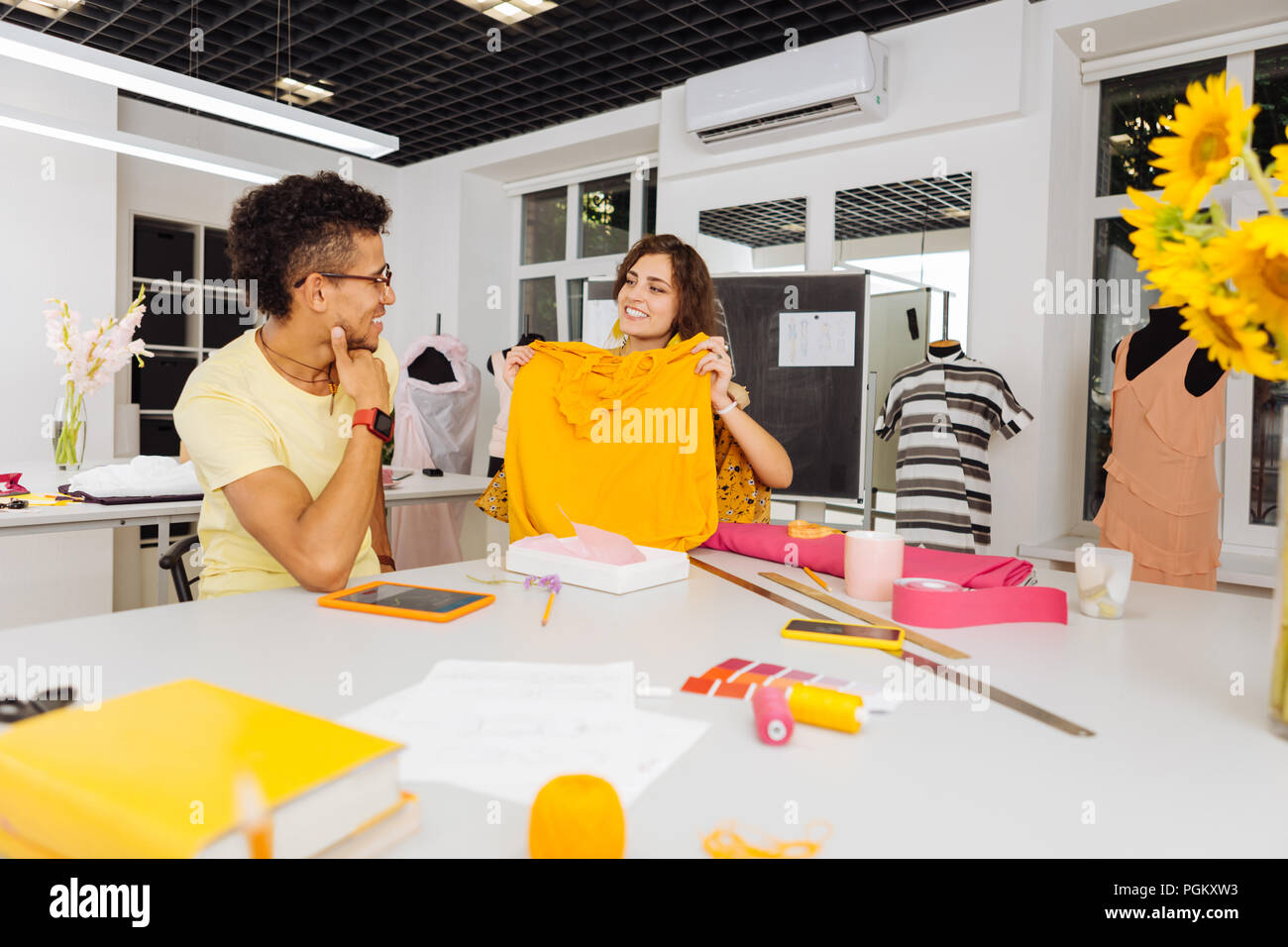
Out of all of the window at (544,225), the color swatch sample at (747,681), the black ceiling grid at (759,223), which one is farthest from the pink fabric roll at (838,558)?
the window at (544,225)

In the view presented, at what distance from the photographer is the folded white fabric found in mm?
2902

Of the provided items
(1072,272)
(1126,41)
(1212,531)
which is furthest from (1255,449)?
(1126,41)

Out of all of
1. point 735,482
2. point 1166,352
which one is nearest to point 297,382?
point 735,482

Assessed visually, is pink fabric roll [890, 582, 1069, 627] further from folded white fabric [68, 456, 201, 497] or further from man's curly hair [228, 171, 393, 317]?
folded white fabric [68, 456, 201, 497]

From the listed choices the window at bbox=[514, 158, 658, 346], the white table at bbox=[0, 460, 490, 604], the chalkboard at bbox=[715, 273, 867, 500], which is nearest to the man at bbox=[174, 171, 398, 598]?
the white table at bbox=[0, 460, 490, 604]

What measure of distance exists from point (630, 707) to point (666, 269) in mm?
1642

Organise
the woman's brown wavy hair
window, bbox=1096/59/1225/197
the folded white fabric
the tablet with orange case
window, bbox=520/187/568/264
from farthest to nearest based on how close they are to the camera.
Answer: window, bbox=520/187/568/264 → window, bbox=1096/59/1225/197 → the folded white fabric → the woman's brown wavy hair → the tablet with orange case

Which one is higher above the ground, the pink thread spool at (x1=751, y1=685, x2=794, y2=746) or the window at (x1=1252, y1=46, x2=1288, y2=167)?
the window at (x1=1252, y1=46, x2=1288, y2=167)

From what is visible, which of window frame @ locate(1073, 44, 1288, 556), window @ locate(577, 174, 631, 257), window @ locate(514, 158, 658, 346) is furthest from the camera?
window @ locate(577, 174, 631, 257)

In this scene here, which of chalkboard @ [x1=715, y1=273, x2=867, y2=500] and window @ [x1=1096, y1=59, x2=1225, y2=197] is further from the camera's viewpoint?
chalkboard @ [x1=715, y1=273, x2=867, y2=500]

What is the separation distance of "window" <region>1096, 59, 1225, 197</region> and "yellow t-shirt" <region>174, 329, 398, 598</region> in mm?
3791

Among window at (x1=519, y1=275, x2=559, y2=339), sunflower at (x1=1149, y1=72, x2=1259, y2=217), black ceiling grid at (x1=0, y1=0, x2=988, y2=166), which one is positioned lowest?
sunflower at (x1=1149, y1=72, x2=1259, y2=217)

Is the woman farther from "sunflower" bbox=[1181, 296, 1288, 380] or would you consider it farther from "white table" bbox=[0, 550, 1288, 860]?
"sunflower" bbox=[1181, 296, 1288, 380]
